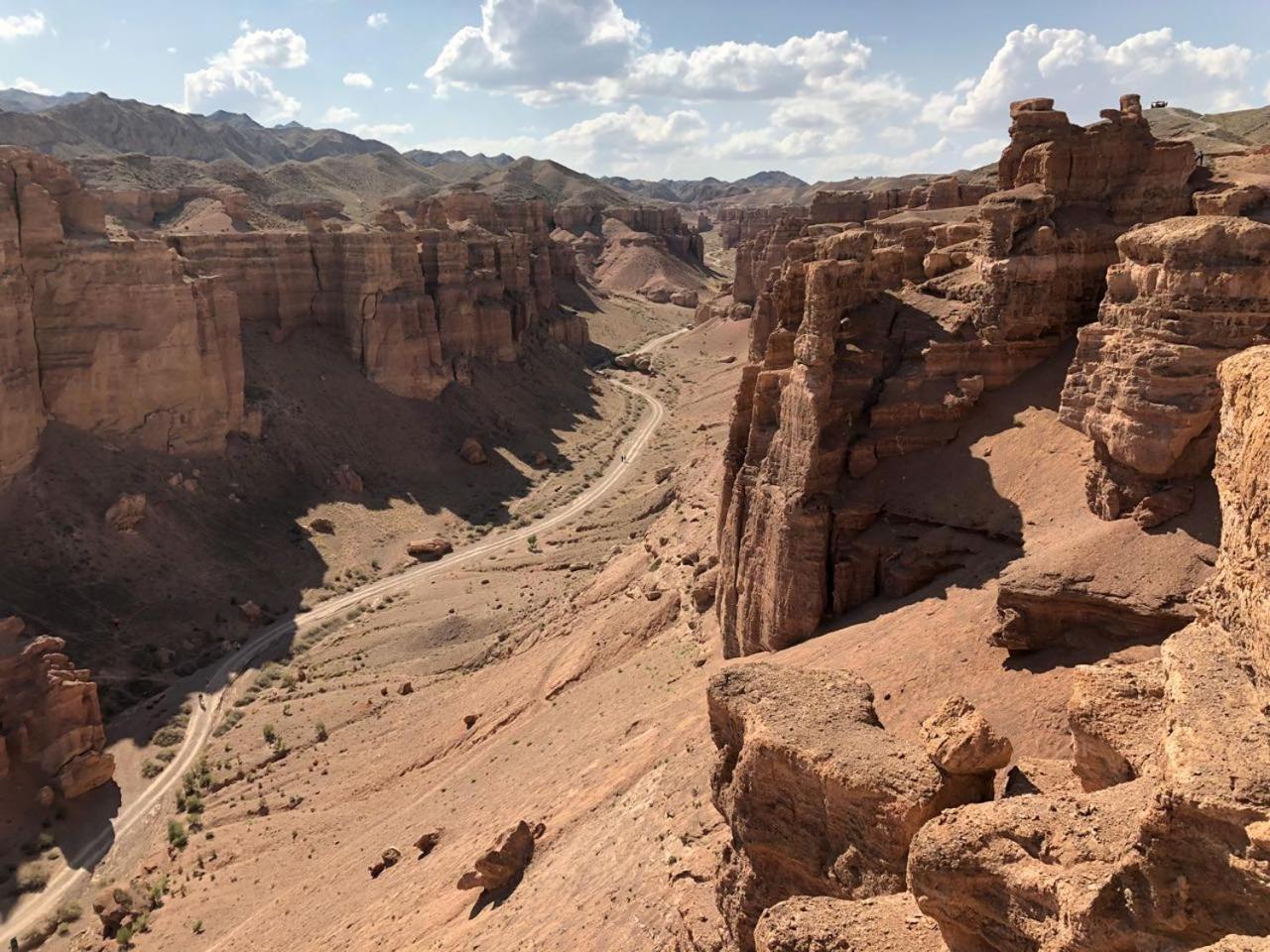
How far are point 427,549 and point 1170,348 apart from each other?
134 feet

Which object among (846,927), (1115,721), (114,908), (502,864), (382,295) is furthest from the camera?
(382,295)

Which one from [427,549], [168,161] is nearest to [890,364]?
[427,549]

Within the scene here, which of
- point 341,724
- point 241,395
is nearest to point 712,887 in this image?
point 341,724

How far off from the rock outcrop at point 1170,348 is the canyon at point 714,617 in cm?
7

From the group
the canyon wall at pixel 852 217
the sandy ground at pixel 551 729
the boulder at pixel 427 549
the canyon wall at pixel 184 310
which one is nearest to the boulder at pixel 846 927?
the sandy ground at pixel 551 729

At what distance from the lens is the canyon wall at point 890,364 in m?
21.1

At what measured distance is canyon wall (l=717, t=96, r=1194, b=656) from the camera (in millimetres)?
21094

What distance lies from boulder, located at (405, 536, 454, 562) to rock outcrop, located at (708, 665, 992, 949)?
39.5 metres

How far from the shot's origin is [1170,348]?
1576 centimetres

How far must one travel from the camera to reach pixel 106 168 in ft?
381

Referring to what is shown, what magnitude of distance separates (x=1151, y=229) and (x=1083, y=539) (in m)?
5.91

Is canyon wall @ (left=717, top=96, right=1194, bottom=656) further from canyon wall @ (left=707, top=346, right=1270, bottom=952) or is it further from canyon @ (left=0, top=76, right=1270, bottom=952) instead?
canyon wall @ (left=707, top=346, right=1270, bottom=952)

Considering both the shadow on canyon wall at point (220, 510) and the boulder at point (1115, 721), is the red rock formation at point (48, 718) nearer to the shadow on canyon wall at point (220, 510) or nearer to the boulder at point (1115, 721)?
the shadow on canyon wall at point (220, 510)

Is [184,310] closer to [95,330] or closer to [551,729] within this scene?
[95,330]
